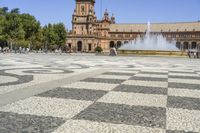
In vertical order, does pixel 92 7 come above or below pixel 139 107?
above

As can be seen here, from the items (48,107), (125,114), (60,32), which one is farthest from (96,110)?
(60,32)

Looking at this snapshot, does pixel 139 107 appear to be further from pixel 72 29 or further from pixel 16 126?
pixel 72 29

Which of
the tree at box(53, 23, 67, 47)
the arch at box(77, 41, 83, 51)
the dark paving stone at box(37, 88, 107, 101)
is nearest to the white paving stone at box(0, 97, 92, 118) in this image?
the dark paving stone at box(37, 88, 107, 101)

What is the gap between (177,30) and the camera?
154 meters

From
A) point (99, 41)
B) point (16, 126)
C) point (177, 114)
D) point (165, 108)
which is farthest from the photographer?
point (99, 41)

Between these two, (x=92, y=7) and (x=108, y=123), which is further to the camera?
(x=92, y=7)

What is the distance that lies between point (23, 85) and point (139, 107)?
11.1ft

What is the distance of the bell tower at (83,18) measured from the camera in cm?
13038

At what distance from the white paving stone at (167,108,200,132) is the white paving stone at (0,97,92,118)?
1.35 meters

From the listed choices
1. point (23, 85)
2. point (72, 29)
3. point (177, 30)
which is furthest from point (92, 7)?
point (23, 85)

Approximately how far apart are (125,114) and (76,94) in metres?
1.88

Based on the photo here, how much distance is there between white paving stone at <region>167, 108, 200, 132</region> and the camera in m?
4.27

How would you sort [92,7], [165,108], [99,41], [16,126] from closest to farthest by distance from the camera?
1. [16,126]
2. [165,108]
3. [92,7]
4. [99,41]

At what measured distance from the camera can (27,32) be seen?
92.0 metres
